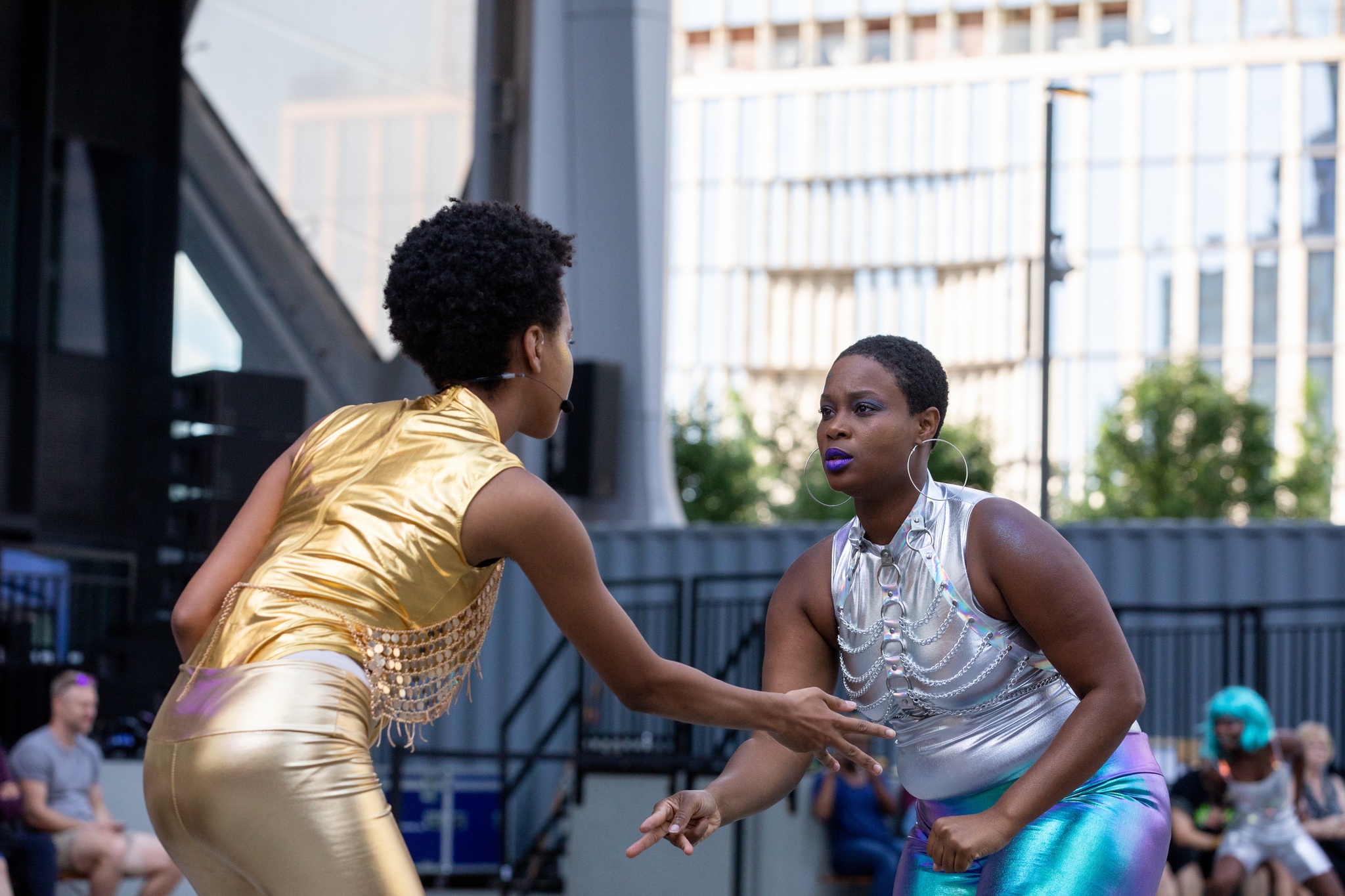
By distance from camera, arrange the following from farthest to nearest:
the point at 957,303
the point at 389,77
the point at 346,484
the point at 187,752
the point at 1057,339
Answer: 1. the point at 957,303
2. the point at 1057,339
3. the point at 389,77
4. the point at 346,484
5. the point at 187,752

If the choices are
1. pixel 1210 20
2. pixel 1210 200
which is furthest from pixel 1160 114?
pixel 1210 20

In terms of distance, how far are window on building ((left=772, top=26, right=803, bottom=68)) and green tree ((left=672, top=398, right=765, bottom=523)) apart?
31.5m

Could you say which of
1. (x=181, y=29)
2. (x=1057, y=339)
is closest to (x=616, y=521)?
(x=181, y=29)

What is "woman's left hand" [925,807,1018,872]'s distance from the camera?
2889 millimetres

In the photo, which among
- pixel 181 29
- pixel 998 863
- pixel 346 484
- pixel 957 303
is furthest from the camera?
pixel 957 303

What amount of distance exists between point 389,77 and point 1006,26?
66357 millimetres

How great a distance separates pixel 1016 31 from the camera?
251 ft

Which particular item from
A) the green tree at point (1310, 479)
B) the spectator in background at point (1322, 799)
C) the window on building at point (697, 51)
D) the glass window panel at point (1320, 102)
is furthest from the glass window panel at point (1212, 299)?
the spectator in background at point (1322, 799)

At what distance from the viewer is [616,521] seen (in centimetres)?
1564

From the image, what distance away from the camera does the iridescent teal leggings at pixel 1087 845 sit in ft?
9.83

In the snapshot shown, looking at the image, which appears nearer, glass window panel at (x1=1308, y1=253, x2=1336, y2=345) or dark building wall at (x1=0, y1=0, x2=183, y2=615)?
dark building wall at (x1=0, y1=0, x2=183, y2=615)

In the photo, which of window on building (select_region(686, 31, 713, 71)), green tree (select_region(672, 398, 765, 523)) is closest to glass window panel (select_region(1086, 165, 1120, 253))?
window on building (select_region(686, 31, 713, 71))

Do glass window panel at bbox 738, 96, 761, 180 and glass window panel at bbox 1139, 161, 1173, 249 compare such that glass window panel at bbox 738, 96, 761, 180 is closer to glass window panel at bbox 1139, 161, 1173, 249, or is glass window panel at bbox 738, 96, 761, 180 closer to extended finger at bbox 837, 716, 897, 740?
glass window panel at bbox 1139, 161, 1173, 249

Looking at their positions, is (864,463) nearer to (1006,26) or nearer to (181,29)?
(181,29)
